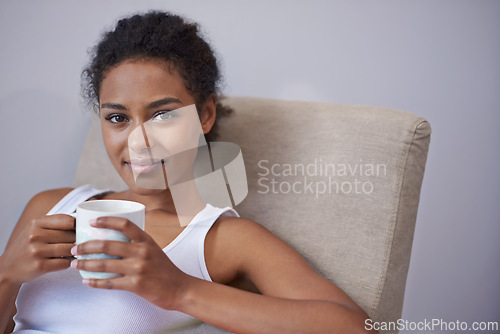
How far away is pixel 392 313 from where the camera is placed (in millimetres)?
985

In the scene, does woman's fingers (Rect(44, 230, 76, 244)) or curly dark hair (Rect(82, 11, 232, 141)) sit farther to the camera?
curly dark hair (Rect(82, 11, 232, 141))

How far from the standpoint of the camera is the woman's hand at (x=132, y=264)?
0.65 m

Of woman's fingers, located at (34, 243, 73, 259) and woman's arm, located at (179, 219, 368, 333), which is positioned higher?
woman's fingers, located at (34, 243, 73, 259)

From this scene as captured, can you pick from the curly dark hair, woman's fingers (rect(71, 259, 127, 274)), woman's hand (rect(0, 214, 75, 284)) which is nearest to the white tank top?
woman's hand (rect(0, 214, 75, 284))

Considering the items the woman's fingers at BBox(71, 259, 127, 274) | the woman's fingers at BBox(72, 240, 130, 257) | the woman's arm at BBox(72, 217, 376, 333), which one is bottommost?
the woman's arm at BBox(72, 217, 376, 333)

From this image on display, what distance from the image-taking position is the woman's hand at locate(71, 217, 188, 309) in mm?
652

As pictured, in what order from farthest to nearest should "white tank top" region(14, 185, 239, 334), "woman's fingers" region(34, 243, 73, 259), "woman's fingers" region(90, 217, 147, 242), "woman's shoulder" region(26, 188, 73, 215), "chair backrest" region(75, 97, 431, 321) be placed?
"woman's shoulder" region(26, 188, 73, 215) → "chair backrest" region(75, 97, 431, 321) → "white tank top" region(14, 185, 239, 334) → "woman's fingers" region(34, 243, 73, 259) → "woman's fingers" region(90, 217, 147, 242)

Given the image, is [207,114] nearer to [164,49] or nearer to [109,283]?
[164,49]

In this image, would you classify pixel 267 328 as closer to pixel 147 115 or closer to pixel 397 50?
pixel 147 115

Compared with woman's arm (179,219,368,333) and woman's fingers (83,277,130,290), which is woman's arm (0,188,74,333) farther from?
woman's arm (179,219,368,333)

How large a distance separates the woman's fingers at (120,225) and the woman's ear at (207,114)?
42cm

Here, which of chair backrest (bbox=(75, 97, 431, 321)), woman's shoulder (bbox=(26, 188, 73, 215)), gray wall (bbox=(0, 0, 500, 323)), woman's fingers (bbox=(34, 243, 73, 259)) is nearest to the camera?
woman's fingers (bbox=(34, 243, 73, 259))

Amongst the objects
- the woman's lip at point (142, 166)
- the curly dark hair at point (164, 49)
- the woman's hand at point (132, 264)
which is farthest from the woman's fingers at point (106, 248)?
the curly dark hair at point (164, 49)

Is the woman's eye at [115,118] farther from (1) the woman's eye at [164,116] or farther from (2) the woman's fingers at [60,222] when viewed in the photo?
(2) the woman's fingers at [60,222]
